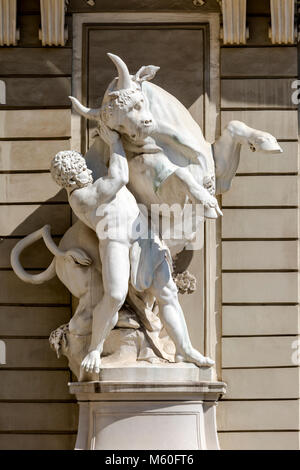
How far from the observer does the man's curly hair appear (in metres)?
14.2

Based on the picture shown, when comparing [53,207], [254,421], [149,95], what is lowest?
[254,421]

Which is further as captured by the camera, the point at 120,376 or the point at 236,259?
the point at 236,259

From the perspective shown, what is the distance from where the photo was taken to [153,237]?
14281 millimetres

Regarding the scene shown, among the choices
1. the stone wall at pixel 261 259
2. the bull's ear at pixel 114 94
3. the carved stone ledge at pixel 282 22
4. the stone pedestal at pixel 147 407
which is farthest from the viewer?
the carved stone ledge at pixel 282 22

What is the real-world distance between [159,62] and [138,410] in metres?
3.43

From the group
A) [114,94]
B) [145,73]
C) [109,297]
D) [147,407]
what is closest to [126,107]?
[114,94]

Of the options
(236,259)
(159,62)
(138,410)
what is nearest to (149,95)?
(159,62)

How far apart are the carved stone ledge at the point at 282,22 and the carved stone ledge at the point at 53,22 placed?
195 centimetres

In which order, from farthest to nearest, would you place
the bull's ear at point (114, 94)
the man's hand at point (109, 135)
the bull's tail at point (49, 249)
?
the bull's tail at point (49, 249)
the man's hand at point (109, 135)
the bull's ear at point (114, 94)

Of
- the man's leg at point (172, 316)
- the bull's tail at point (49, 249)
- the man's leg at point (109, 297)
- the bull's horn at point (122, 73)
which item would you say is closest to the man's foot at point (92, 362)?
the man's leg at point (109, 297)

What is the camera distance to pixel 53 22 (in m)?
15.3

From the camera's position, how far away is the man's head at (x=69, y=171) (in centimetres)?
1417

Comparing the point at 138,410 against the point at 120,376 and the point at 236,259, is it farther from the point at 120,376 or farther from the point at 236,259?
the point at 236,259

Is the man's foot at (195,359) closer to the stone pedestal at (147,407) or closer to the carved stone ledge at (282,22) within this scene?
the stone pedestal at (147,407)
